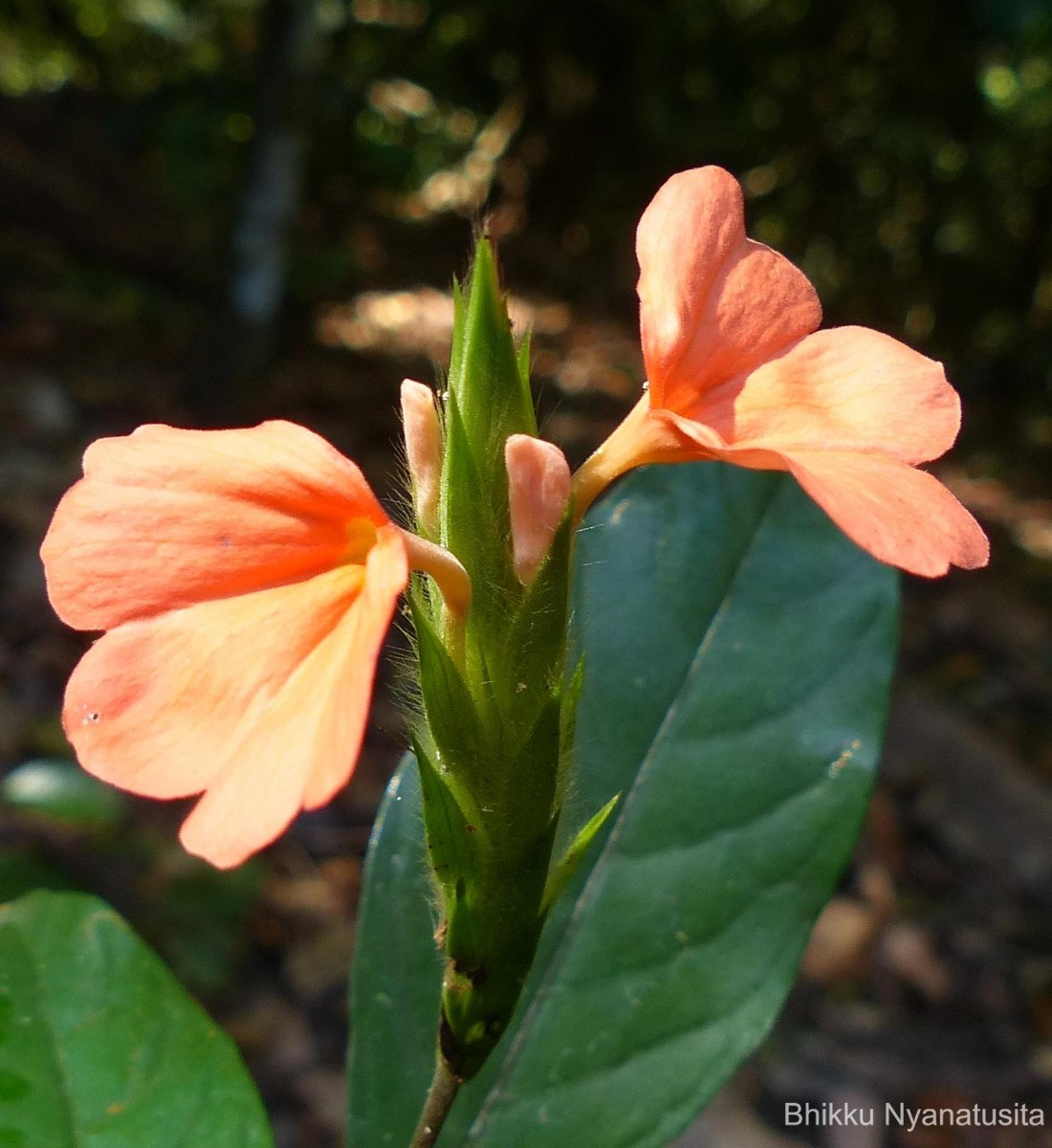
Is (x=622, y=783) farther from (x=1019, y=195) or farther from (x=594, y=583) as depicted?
(x=1019, y=195)

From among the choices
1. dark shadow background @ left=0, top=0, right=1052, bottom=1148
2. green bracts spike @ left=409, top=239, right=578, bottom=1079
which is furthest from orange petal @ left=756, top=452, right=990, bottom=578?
dark shadow background @ left=0, top=0, right=1052, bottom=1148

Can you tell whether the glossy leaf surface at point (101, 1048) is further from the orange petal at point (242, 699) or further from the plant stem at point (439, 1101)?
the orange petal at point (242, 699)

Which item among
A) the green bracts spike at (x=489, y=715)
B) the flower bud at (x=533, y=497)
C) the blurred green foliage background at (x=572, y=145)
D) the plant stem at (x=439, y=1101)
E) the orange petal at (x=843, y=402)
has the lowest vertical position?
the blurred green foliage background at (x=572, y=145)

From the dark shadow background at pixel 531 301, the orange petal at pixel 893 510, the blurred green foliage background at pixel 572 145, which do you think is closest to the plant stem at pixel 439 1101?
the dark shadow background at pixel 531 301

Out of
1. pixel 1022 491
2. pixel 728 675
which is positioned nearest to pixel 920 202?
pixel 1022 491

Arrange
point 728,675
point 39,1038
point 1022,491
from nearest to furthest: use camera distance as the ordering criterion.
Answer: point 39,1038, point 728,675, point 1022,491

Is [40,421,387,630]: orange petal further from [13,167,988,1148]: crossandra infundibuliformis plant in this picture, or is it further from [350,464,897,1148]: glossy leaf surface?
[350,464,897,1148]: glossy leaf surface
